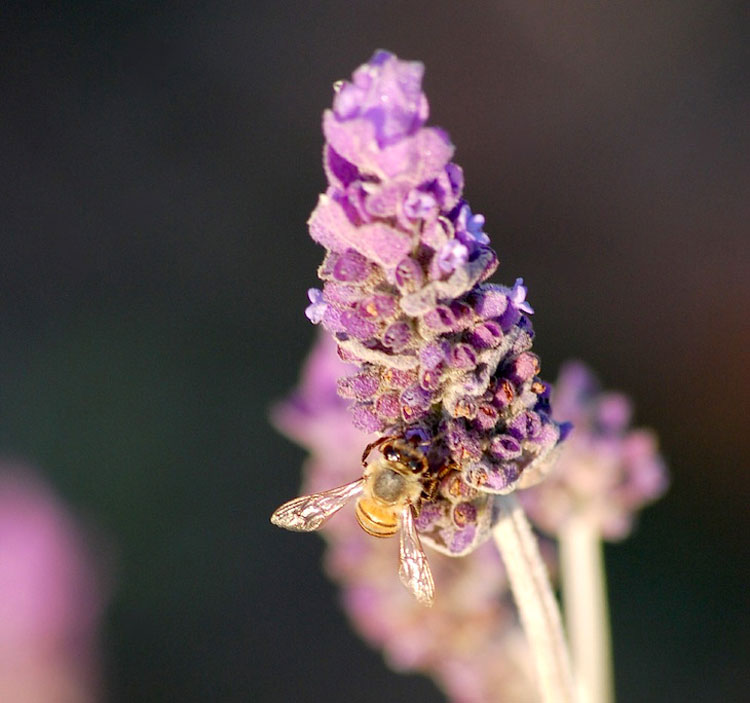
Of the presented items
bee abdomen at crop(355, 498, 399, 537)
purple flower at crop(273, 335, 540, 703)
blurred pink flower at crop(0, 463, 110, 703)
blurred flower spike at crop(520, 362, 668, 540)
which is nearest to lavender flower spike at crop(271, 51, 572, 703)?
bee abdomen at crop(355, 498, 399, 537)

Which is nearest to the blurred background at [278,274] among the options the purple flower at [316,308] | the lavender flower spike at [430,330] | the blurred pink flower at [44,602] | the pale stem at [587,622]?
the blurred pink flower at [44,602]

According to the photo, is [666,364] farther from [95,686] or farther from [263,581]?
[95,686]

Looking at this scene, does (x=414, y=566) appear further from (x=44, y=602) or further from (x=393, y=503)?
(x=44, y=602)

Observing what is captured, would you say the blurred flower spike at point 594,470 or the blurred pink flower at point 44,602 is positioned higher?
the blurred pink flower at point 44,602

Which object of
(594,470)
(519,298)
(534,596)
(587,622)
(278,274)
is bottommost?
(534,596)

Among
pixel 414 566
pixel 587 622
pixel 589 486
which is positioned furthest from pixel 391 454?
pixel 589 486

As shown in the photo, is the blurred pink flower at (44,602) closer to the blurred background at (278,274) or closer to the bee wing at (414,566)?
the blurred background at (278,274)
